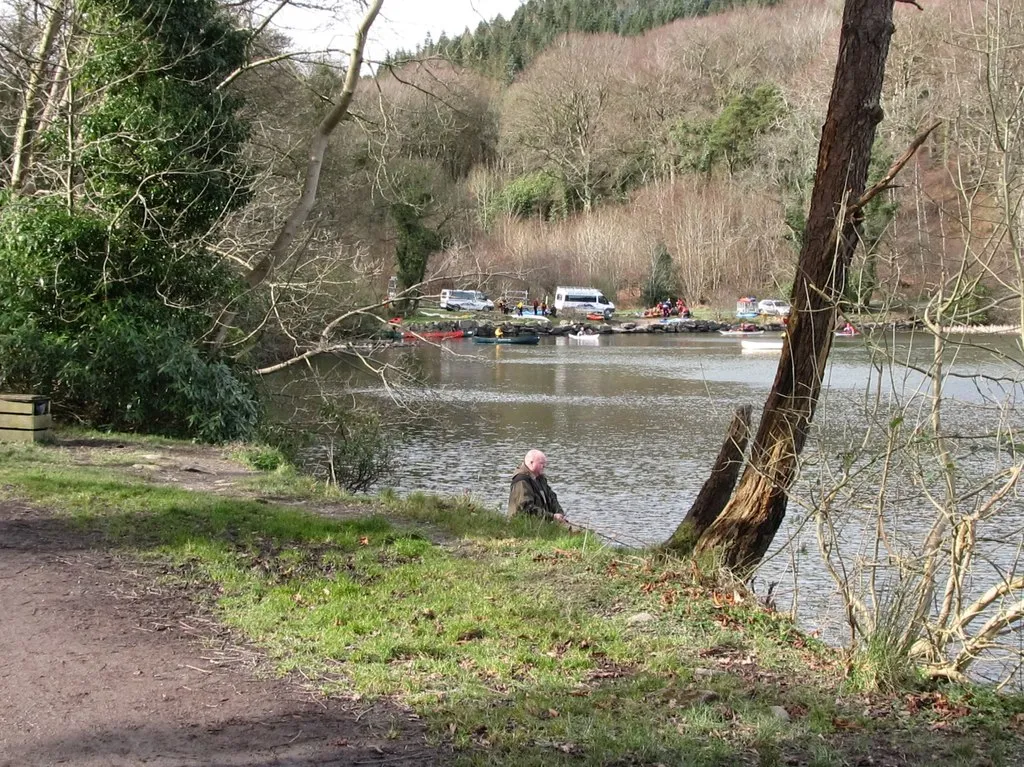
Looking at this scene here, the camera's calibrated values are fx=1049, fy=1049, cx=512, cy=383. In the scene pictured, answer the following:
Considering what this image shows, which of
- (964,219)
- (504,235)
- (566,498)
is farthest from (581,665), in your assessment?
(504,235)

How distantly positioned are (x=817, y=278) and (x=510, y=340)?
43875mm

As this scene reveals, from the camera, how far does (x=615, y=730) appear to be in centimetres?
453

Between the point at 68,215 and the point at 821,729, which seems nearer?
the point at 821,729

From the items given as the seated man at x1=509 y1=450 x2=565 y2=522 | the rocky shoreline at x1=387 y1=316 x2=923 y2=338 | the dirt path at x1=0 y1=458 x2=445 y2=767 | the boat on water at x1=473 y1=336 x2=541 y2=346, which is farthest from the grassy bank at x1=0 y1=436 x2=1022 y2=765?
the rocky shoreline at x1=387 y1=316 x2=923 y2=338

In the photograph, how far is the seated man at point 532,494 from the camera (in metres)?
10.3

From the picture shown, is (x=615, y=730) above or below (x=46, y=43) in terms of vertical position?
below

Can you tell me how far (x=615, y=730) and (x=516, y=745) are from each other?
1.58 ft

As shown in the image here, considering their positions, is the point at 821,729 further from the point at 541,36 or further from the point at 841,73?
the point at 541,36

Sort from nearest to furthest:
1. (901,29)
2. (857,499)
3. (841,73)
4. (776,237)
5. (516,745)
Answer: (516,745), (857,499), (841,73), (901,29), (776,237)

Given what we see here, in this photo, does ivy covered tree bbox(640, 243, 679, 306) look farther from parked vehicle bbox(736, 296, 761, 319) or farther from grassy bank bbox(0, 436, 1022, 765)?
grassy bank bbox(0, 436, 1022, 765)

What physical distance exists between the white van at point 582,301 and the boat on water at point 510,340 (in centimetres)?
894

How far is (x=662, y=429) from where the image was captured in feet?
75.9

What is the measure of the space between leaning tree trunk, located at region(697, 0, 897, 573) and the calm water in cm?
→ 28

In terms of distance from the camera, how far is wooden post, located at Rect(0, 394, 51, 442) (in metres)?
11.6
